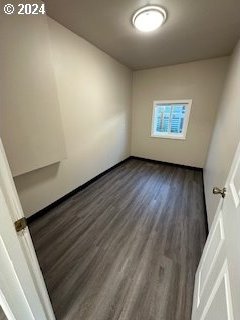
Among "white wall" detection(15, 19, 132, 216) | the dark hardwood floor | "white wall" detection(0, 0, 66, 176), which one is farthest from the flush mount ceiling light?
the dark hardwood floor

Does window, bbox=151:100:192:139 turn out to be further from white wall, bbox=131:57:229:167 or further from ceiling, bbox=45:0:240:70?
ceiling, bbox=45:0:240:70

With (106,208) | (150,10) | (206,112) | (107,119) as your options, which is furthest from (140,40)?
(106,208)

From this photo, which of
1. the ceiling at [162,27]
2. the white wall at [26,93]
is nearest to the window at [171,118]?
the ceiling at [162,27]

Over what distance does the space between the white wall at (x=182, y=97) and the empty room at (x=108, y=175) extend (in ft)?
0.10

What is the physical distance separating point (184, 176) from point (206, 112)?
1.49 meters

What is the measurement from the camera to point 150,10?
1.65 meters

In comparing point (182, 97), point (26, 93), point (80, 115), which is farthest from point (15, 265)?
point (182, 97)

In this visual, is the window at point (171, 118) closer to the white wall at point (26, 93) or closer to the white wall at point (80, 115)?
the white wall at point (80, 115)

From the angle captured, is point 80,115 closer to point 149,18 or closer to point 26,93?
point 26,93

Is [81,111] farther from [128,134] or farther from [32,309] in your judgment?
[32,309]

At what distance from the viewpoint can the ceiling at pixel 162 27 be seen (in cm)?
157

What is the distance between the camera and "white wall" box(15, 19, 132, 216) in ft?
6.43

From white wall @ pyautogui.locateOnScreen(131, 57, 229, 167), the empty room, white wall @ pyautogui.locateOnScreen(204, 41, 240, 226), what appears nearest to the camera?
the empty room

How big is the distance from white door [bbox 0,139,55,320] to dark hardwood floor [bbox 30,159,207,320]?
0.50 metres
